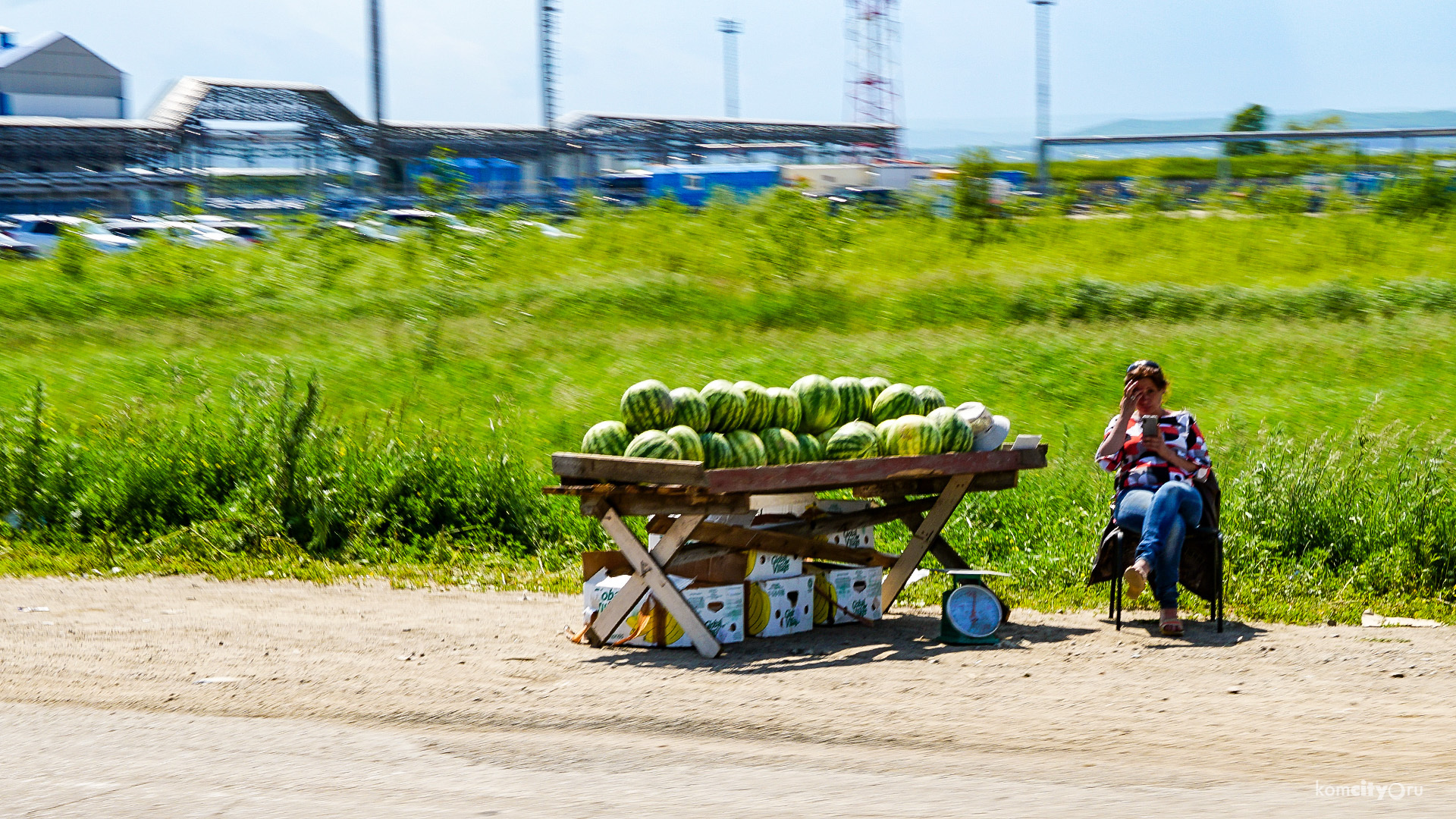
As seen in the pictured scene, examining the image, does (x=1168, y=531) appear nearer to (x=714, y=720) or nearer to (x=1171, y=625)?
(x=1171, y=625)

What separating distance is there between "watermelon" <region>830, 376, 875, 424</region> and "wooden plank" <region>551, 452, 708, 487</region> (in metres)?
1.11

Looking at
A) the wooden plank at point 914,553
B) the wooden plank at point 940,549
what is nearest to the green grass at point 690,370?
the wooden plank at point 940,549

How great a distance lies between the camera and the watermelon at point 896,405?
7414mm

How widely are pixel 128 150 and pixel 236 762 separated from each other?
46.5 meters

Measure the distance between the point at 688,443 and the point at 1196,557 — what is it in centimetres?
267

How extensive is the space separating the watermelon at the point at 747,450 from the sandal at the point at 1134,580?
6.05 ft

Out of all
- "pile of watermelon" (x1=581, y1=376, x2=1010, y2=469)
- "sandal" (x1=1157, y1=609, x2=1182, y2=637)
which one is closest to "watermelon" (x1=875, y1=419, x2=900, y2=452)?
"pile of watermelon" (x1=581, y1=376, x2=1010, y2=469)

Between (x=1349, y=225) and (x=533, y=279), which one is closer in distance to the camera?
(x=533, y=279)

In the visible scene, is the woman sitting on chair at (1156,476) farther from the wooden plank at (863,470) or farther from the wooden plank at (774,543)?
the wooden plank at (774,543)

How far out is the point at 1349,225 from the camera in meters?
25.2

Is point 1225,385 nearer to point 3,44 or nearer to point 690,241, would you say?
point 690,241

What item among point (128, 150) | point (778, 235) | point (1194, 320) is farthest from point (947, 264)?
point (128, 150)

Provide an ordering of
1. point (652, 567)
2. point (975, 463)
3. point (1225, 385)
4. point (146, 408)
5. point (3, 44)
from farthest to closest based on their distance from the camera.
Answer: point (3, 44) < point (1225, 385) < point (146, 408) < point (975, 463) < point (652, 567)

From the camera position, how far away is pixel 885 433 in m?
7.18
